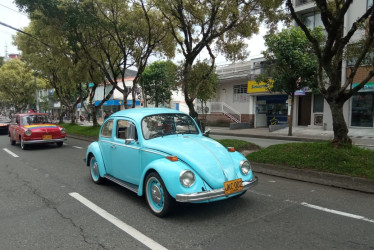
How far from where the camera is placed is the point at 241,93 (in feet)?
90.4

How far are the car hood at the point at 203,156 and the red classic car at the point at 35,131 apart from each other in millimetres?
9147

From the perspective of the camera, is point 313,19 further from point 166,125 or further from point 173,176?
point 173,176

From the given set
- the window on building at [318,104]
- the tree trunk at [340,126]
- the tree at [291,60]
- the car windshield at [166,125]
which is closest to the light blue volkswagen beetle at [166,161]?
the car windshield at [166,125]

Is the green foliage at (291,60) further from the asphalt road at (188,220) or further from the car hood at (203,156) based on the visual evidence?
the car hood at (203,156)

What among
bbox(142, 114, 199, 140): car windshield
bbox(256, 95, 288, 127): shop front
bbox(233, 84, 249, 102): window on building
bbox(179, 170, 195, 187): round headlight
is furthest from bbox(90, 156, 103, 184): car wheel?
bbox(233, 84, 249, 102): window on building

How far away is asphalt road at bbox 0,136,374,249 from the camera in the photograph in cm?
336

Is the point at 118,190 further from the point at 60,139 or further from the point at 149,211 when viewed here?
the point at 60,139

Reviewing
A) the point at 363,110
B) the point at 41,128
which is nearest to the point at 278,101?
the point at 363,110

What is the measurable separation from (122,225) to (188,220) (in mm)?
962

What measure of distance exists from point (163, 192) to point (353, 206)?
10.6ft

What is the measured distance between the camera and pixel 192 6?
10.5 meters

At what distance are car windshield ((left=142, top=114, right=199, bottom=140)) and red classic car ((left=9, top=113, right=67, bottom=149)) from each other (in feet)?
28.8

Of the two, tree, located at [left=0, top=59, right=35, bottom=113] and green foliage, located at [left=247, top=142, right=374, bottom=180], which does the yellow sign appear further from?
tree, located at [left=0, top=59, right=35, bottom=113]

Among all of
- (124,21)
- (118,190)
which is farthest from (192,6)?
(118,190)
